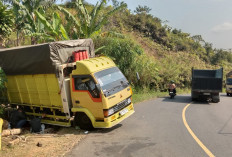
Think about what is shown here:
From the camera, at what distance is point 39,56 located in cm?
1031

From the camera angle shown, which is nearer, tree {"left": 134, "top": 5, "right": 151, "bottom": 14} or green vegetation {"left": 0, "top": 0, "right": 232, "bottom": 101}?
green vegetation {"left": 0, "top": 0, "right": 232, "bottom": 101}

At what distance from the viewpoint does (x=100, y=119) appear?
936 centimetres

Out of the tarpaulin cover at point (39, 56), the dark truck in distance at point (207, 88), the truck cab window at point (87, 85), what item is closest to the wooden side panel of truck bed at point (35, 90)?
the tarpaulin cover at point (39, 56)

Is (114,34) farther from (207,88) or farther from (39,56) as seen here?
(39,56)

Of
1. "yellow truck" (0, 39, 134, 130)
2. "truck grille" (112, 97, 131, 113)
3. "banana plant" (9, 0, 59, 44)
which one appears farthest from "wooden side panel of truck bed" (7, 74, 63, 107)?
"banana plant" (9, 0, 59, 44)

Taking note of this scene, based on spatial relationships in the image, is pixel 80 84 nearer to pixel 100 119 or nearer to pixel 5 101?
pixel 100 119

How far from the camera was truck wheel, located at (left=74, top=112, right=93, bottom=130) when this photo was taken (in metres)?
9.83

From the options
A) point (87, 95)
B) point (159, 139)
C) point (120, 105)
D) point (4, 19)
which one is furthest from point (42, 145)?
point (4, 19)

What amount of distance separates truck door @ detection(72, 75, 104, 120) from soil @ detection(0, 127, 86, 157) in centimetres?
104

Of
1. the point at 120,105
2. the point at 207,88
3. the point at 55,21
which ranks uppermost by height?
the point at 55,21

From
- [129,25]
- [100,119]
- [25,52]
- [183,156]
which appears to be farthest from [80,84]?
[129,25]

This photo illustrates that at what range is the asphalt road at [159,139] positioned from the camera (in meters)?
7.00

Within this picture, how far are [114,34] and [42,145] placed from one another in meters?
14.2

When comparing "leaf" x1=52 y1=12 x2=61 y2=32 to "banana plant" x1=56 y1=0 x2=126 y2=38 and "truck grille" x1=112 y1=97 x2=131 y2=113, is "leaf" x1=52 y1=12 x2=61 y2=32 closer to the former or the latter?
"banana plant" x1=56 y1=0 x2=126 y2=38
